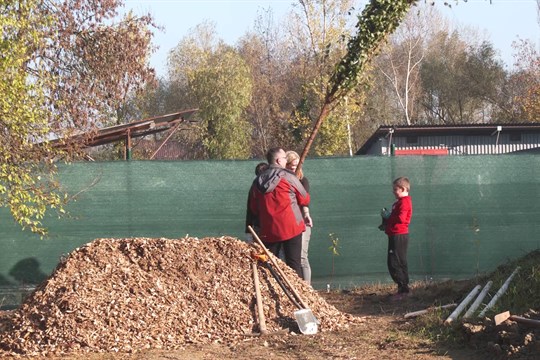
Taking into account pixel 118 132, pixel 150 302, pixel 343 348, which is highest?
pixel 118 132

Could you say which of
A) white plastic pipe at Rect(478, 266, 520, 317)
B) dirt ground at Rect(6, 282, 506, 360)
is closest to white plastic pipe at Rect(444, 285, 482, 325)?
white plastic pipe at Rect(478, 266, 520, 317)

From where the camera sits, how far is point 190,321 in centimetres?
850

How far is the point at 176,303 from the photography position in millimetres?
8625

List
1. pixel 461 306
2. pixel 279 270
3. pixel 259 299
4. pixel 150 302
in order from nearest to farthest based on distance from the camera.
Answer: pixel 150 302, pixel 259 299, pixel 279 270, pixel 461 306

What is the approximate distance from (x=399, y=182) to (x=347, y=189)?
179 cm

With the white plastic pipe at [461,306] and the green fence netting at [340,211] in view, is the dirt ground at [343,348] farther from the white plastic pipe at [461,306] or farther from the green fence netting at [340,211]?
the green fence netting at [340,211]

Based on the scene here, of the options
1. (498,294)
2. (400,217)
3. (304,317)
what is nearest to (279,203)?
(304,317)

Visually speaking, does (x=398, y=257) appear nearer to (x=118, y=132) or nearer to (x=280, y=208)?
(x=280, y=208)

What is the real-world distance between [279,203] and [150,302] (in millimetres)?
1806

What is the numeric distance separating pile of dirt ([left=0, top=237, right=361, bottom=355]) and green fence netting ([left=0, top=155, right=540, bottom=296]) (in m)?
2.91

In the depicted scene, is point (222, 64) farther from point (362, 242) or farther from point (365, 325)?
point (365, 325)

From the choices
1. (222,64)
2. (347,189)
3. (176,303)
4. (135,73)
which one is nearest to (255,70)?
(222,64)

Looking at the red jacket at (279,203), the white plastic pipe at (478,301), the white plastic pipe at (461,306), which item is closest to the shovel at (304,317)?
the red jacket at (279,203)

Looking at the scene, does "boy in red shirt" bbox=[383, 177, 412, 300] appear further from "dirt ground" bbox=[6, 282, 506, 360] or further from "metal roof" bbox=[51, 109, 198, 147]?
"metal roof" bbox=[51, 109, 198, 147]
